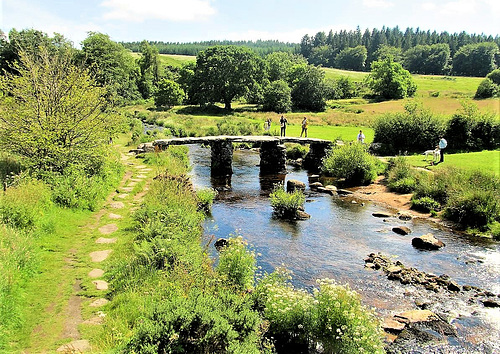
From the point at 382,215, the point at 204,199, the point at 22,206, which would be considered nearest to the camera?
the point at 22,206

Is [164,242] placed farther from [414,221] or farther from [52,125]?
[414,221]

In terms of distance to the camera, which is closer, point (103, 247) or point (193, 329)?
point (193, 329)

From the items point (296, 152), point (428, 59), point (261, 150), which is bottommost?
point (296, 152)

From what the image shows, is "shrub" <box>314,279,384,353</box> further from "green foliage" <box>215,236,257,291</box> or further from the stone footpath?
the stone footpath

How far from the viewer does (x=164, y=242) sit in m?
11.0

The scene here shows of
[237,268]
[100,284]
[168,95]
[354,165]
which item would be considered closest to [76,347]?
[100,284]

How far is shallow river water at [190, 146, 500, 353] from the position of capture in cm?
1246

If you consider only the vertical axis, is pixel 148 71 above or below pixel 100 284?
above

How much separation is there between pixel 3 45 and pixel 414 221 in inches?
2495

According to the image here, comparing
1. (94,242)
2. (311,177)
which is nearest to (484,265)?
(94,242)

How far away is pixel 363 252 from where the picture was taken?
17125mm

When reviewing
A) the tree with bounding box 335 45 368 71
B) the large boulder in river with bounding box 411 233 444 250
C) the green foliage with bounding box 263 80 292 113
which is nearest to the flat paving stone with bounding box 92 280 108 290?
the large boulder in river with bounding box 411 233 444 250

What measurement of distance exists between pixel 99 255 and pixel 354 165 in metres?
22.6

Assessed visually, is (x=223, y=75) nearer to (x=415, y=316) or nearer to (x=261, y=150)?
(x=261, y=150)
